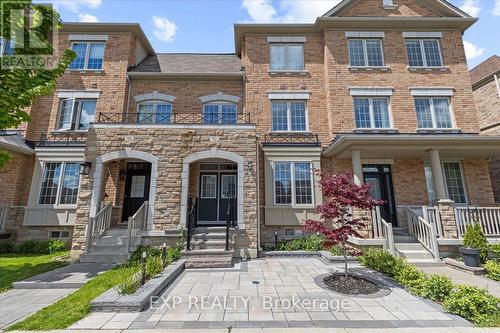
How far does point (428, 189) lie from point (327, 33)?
30.8 ft

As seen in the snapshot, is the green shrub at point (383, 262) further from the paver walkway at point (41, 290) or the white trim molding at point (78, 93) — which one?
the white trim molding at point (78, 93)

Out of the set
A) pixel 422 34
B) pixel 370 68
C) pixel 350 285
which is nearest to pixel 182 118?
pixel 370 68

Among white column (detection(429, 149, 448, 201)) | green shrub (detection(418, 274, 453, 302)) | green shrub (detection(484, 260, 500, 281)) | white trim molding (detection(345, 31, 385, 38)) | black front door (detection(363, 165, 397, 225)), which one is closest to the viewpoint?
green shrub (detection(418, 274, 453, 302))

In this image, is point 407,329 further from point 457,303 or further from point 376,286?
point 376,286

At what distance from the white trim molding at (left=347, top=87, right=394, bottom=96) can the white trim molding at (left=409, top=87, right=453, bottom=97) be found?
1146 mm

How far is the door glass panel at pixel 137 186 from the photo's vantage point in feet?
36.4

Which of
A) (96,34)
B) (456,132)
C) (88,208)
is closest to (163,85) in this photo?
(96,34)

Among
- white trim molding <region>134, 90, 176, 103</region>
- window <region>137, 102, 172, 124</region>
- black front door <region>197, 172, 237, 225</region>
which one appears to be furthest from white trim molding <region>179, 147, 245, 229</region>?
white trim molding <region>134, 90, 176, 103</region>

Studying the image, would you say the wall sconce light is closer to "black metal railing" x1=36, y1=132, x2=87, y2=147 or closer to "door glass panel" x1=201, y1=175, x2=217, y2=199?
"black metal railing" x1=36, y1=132, x2=87, y2=147

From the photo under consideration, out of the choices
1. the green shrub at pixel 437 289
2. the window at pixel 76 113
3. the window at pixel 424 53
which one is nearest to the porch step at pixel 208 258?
the green shrub at pixel 437 289

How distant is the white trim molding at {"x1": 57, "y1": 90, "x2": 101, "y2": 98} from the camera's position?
12258 millimetres

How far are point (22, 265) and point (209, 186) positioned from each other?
23.3 ft

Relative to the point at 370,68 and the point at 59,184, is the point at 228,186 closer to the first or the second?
the point at 59,184

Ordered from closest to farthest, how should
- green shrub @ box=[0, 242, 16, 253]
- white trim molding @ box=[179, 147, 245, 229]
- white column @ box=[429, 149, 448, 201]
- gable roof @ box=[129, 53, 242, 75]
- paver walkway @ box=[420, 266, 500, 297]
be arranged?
paver walkway @ box=[420, 266, 500, 297] → white trim molding @ box=[179, 147, 245, 229] → white column @ box=[429, 149, 448, 201] → green shrub @ box=[0, 242, 16, 253] → gable roof @ box=[129, 53, 242, 75]
